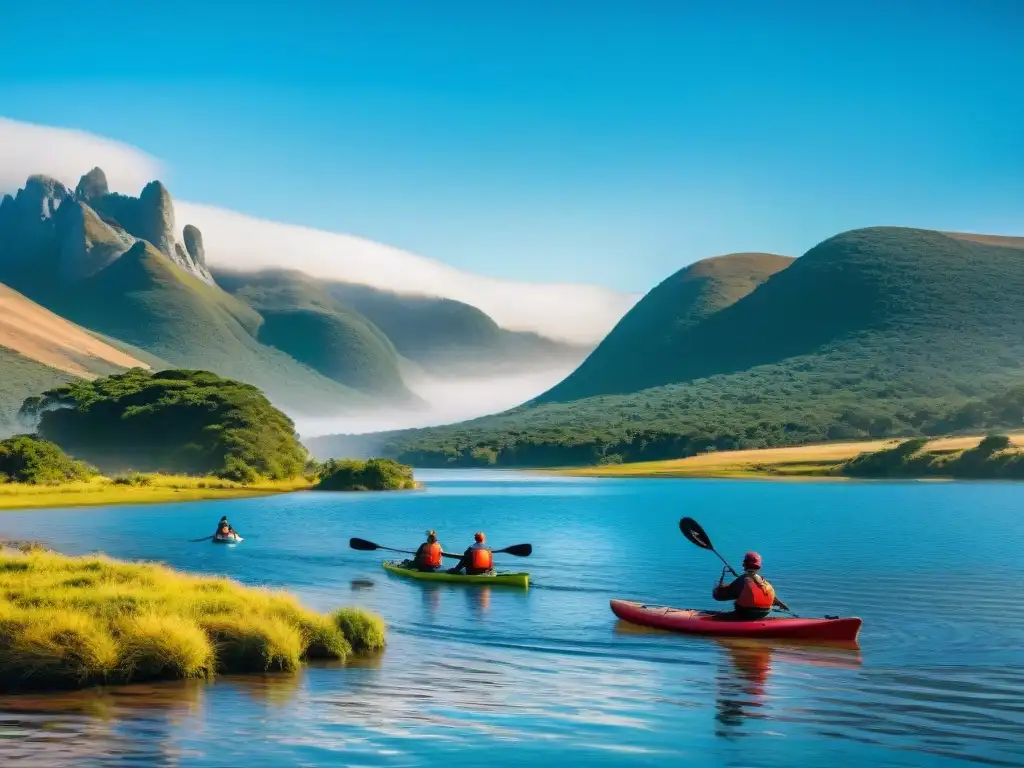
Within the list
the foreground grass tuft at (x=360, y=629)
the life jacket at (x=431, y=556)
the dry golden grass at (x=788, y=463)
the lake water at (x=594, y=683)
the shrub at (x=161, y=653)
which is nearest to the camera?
the lake water at (x=594, y=683)

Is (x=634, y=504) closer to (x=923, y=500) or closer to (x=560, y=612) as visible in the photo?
(x=923, y=500)

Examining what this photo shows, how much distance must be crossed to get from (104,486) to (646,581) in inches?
2915

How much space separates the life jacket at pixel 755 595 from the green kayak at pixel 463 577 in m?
12.4

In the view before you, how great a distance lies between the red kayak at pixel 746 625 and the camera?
28.4m

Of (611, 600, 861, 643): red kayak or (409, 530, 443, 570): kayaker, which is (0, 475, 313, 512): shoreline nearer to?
(409, 530, 443, 570): kayaker

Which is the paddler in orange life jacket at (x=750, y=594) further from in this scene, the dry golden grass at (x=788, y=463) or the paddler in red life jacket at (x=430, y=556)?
the dry golden grass at (x=788, y=463)

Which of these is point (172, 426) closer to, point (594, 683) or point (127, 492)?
point (127, 492)

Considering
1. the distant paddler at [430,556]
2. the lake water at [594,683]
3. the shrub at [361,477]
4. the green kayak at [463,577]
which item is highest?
the shrub at [361,477]

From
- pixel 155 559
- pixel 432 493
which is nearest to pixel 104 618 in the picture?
pixel 155 559

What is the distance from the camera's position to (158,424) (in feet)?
488

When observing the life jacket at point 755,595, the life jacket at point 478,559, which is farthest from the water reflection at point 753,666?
the life jacket at point 478,559

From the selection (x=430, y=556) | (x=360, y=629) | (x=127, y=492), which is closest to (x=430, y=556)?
(x=430, y=556)

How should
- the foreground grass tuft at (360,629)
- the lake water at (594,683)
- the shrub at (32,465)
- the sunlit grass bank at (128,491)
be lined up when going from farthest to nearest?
the shrub at (32,465), the sunlit grass bank at (128,491), the foreground grass tuft at (360,629), the lake water at (594,683)

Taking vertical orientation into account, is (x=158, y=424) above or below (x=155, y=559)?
above
